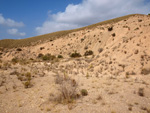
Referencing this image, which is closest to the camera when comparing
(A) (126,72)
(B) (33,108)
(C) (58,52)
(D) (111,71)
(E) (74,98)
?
(B) (33,108)

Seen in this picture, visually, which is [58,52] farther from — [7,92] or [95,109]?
[95,109]

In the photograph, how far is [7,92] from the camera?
6977 millimetres

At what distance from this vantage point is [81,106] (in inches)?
202

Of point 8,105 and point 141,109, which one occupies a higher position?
point 8,105

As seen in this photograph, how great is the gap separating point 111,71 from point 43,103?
25.6 feet

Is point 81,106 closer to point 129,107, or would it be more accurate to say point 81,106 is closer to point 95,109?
point 95,109

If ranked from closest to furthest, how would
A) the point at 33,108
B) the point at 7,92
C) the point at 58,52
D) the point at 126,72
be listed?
the point at 33,108, the point at 7,92, the point at 126,72, the point at 58,52

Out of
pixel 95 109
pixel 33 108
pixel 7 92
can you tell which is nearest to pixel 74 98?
pixel 95 109

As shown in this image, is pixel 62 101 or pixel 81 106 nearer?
pixel 81 106

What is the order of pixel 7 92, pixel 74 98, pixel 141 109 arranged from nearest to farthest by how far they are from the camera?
pixel 141 109 < pixel 74 98 < pixel 7 92

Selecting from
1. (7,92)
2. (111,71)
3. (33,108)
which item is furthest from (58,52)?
(33,108)

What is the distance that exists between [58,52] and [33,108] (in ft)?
96.4

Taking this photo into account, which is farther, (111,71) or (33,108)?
(111,71)

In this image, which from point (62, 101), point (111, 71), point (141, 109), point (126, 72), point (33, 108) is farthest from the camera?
point (111, 71)
